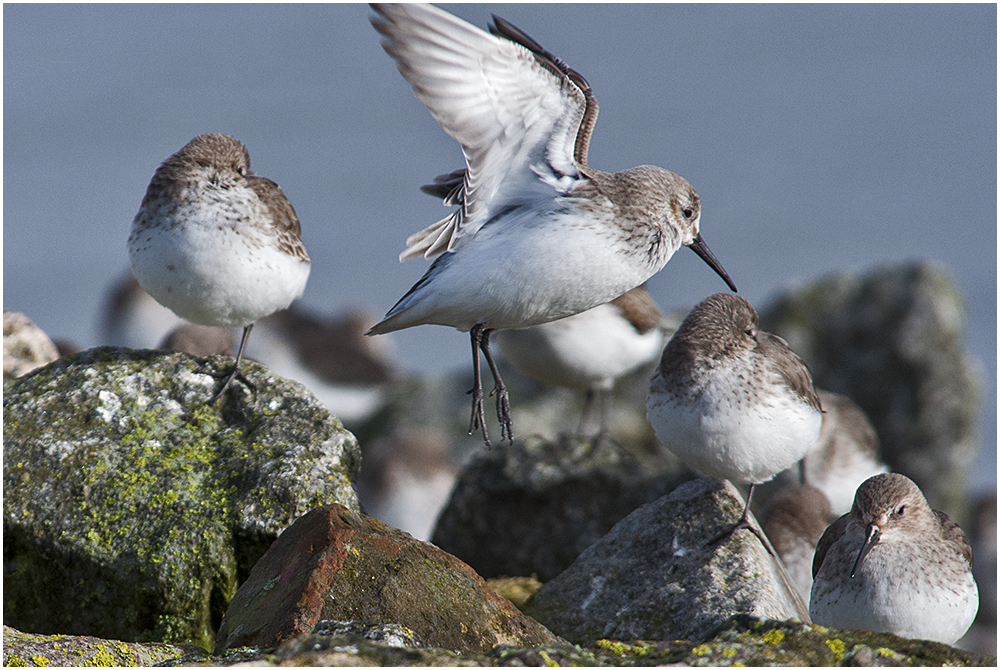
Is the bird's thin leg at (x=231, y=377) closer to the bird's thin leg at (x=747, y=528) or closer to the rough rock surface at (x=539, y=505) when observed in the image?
the rough rock surface at (x=539, y=505)

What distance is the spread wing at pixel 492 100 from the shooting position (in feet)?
21.6

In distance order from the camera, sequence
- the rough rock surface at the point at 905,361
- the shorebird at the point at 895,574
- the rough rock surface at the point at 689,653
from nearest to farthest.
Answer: the rough rock surface at the point at 689,653 → the shorebird at the point at 895,574 → the rough rock surface at the point at 905,361

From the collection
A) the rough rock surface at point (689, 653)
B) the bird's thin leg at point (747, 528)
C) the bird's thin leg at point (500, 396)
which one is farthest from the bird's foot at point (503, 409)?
the rough rock surface at point (689, 653)

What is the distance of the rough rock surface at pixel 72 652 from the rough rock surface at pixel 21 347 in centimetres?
384

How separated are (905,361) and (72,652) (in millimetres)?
12606

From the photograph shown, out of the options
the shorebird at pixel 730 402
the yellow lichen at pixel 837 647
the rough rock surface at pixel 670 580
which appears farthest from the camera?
the shorebird at pixel 730 402

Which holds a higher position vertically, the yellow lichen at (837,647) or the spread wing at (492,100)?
the spread wing at (492,100)

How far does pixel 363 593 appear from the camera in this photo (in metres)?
5.55

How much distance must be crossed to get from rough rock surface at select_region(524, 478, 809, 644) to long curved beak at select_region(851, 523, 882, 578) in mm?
589

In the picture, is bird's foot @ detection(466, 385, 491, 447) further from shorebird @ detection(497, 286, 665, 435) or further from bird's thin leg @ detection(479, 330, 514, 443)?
shorebird @ detection(497, 286, 665, 435)

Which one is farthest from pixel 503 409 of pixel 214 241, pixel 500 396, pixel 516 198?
pixel 214 241

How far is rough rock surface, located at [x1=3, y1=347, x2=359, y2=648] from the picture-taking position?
6.52 metres

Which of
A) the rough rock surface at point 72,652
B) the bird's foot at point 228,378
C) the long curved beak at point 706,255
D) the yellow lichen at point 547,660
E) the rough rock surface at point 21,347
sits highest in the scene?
the long curved beak at point 706,255

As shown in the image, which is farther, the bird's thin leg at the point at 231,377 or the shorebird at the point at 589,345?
the shorebird at the point at 589,345
